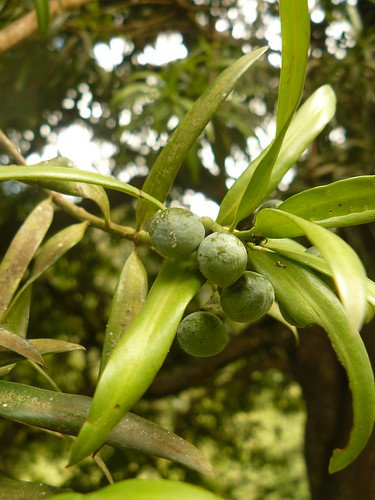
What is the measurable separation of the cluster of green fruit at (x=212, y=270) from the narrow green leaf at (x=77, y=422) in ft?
0.36

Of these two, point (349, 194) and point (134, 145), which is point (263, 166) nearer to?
point (349, 194)

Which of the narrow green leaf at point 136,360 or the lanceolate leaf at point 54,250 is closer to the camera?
the narrow green leaf at point 136,360

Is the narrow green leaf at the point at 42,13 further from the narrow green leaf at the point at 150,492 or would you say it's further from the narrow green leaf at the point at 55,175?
the narrow green leaf at the point at 150,492

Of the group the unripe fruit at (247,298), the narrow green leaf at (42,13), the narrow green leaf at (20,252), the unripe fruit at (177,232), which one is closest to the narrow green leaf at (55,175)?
the unripe fruit at (177,232)

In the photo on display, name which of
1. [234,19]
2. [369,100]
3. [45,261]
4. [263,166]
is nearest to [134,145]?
[234,19]

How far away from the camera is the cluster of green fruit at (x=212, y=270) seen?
0.51 m

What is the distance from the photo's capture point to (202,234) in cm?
55

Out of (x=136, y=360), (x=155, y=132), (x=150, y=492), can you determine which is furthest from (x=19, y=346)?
(x=155, y=132)

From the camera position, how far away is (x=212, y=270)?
0.51 meters

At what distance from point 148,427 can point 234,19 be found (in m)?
2.15

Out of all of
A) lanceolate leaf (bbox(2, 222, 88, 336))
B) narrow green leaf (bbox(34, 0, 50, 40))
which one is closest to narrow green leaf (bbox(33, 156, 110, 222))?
lanceolate leaf (bbox(2, 222, 88, 336))

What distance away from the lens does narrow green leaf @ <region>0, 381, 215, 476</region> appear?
1.84ft

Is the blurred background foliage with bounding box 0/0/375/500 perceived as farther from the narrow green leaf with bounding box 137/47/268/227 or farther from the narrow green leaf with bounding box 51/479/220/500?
the narrow green leaf with bounding box 51/479/220/500

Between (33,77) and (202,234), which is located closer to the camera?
(202,234)
